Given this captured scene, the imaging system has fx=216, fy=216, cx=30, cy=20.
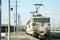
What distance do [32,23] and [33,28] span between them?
2.40ft

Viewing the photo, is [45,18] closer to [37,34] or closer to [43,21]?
[43,21]

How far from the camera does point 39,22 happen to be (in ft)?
94.8

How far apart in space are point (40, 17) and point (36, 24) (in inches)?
47.8

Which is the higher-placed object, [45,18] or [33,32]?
[45,18]

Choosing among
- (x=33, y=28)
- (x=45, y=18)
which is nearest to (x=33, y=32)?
(x=33, y=28)

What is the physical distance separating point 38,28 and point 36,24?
607mm

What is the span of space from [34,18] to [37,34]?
7.20ft

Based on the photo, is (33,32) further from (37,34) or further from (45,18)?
(45,18)

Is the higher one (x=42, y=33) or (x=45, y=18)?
(x=45, y=18)

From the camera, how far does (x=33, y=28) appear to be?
28.9 meters

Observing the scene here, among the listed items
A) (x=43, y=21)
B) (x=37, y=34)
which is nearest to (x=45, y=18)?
(x=43, y=21)

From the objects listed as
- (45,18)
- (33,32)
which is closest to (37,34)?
(33,32)

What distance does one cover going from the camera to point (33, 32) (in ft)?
95.1

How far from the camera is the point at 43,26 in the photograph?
28391 millimetres
